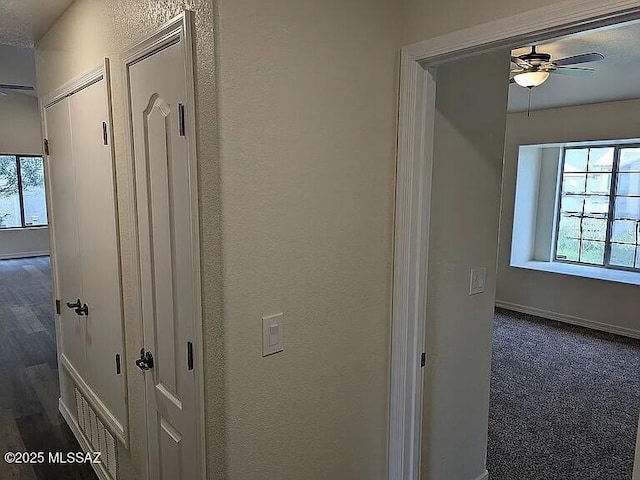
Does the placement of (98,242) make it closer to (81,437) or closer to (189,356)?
(189,356)

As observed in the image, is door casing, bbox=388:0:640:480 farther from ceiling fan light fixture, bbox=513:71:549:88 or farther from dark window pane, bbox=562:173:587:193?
dark window pane, bbox=562:173:587:193

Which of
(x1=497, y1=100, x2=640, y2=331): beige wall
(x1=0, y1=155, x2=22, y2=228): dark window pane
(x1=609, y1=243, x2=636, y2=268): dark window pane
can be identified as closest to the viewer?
(x1=497, y1=100, x2=640, y2=331): beige wall

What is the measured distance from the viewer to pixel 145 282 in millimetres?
1880

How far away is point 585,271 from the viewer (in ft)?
18.5

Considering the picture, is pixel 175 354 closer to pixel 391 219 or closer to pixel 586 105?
pixel 391 219

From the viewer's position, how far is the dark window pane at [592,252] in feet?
18.8

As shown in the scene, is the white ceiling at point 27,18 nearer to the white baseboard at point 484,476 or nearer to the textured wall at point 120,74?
the textured wall at point 120,74

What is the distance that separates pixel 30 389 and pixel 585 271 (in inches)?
236

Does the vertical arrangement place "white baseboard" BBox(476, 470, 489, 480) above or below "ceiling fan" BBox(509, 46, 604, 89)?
below

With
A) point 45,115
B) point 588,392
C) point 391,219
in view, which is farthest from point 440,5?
point 588,392

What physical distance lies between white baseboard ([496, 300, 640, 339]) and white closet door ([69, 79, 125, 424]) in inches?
207

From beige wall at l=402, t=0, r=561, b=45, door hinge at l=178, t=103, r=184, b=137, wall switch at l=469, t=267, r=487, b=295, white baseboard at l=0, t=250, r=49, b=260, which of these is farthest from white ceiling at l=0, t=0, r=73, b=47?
white baseboard at l=0, t=250, r=49, b=260

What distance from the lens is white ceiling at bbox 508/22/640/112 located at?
10.4 ft

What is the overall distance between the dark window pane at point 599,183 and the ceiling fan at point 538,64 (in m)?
2.37
